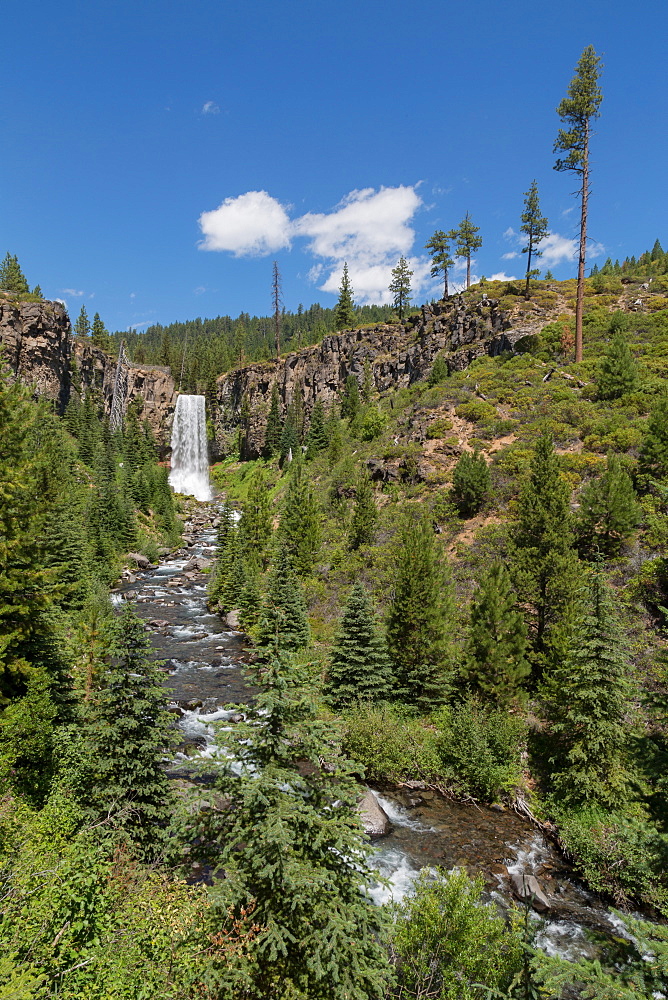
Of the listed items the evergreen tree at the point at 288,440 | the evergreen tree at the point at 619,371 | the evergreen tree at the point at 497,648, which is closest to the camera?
the evergreen tree at the point at 497,648

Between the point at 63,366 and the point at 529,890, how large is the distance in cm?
10133

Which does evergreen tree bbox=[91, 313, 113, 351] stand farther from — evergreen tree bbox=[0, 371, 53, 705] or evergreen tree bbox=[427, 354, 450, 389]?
evergreen tree bbox=[0, 371, 53, 705]

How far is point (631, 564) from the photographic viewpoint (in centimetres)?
2142

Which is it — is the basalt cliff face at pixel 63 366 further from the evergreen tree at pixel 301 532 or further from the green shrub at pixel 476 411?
the green shrub at pixel 476 411

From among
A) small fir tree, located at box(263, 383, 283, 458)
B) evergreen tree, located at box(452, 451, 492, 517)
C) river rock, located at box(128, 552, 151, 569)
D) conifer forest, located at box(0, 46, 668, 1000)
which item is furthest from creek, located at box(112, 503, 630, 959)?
small fir tree, located at box(263, 383, 283, 458)

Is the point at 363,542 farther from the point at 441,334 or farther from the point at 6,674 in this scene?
the point at 441,334

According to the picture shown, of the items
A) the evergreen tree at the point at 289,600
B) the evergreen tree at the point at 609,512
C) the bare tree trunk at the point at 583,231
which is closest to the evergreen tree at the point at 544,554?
the evergreen tree at the point at 609,512

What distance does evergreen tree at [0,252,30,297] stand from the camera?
287ft

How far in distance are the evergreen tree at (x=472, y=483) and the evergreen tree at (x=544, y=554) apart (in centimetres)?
988

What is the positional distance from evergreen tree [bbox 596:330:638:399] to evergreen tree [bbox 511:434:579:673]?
18559 millimetres

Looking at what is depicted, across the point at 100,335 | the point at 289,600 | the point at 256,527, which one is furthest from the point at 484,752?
the point at 100,335

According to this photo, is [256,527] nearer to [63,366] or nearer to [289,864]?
[289,864]

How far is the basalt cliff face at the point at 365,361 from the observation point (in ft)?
184

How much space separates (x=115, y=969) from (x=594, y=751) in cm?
1356
